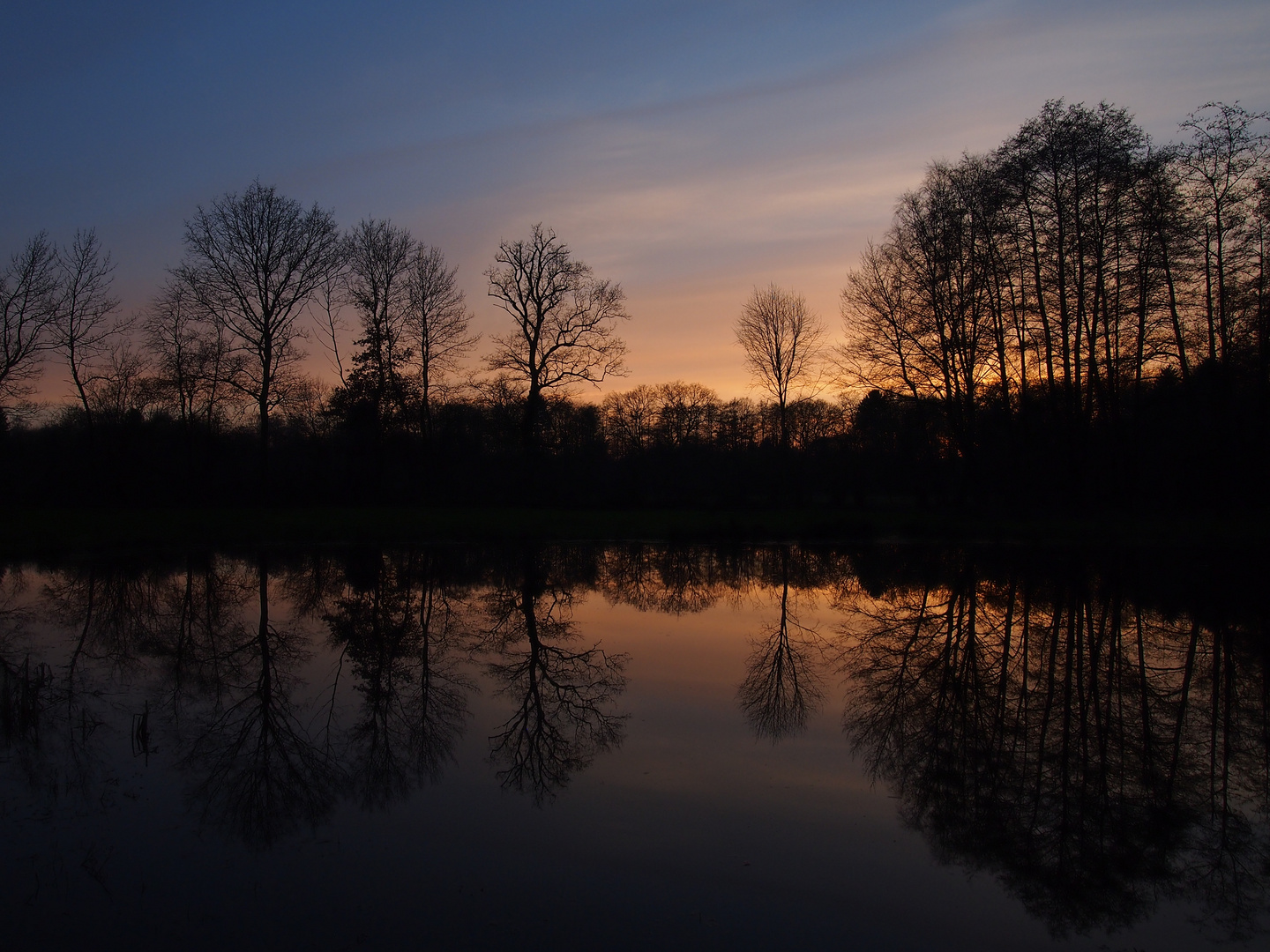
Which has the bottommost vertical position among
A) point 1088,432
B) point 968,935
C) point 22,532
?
point 968,935

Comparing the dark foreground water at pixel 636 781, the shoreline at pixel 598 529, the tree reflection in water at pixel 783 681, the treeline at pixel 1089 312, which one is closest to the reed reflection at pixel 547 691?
the dark foreground water at pixel 636 781

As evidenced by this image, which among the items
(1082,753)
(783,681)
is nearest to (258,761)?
(783,681)

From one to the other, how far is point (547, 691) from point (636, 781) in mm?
2711

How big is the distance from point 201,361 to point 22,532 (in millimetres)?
15442

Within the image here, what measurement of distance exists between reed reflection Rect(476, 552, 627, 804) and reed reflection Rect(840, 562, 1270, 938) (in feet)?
7.87

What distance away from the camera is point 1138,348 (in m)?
28.9

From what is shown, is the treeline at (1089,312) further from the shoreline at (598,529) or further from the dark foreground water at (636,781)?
the dark foreground water at (636,781)

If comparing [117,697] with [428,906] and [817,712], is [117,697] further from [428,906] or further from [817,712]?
[817,712]

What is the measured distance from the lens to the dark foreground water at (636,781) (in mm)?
4102

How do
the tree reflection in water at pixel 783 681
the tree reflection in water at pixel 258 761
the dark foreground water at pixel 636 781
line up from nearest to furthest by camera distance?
the dark foreground water at pixel 636 781
the tree reflection in water at pixel 258 761
the tree reflection in water at pixel 783 681

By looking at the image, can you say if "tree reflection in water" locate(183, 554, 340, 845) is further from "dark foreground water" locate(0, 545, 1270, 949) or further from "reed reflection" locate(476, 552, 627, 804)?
"reed reflection" locate(476, 552, 627, 804)

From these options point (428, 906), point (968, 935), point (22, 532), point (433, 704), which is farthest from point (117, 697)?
point (22, 532)

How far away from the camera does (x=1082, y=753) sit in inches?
254

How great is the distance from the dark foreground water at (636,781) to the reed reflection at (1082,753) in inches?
1.3
